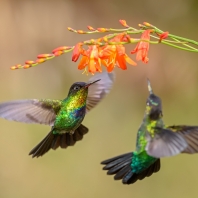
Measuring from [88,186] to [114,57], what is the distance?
8.50 feet

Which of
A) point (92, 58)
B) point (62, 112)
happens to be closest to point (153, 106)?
point (92, 58)

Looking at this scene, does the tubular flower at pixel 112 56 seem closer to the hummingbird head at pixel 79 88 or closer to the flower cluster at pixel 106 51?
the flower cluster at pixel 106 51

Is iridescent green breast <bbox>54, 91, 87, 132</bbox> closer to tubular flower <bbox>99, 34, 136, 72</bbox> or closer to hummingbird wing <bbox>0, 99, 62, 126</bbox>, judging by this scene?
hummingbird wing <bbox>0, 99, 62, 126</bbox>

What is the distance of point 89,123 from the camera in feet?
13.7

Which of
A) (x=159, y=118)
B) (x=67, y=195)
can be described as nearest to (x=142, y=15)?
(x=67, y=195)

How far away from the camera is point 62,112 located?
5.50ft

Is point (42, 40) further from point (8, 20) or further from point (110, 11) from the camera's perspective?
point (110, 11)

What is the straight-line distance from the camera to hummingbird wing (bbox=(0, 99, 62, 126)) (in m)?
1.47

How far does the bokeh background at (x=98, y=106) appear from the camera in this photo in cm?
395

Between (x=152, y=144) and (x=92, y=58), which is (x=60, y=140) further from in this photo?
(x=152, y=144)

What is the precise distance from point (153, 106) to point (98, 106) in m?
3.00

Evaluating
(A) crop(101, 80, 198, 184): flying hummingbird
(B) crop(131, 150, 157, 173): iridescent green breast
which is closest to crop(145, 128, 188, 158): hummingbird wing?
(A) crop(101, 80, 198, 184): flying hummingbird

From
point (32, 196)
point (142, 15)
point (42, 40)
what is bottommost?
point (32, 196)

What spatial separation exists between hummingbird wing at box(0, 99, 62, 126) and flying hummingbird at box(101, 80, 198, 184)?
1.15ft
